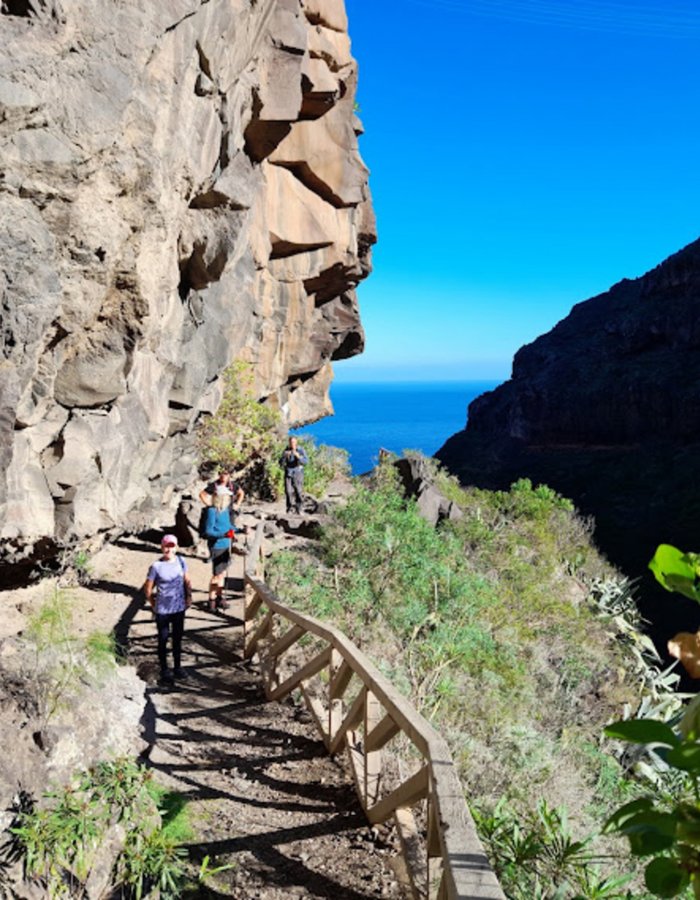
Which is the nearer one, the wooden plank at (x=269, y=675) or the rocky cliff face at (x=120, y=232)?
the wooden plank at (x=269, y=675)

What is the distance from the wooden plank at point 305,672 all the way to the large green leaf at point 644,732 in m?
4.82

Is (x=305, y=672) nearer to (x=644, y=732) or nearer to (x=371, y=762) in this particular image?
(x=371, y=762)

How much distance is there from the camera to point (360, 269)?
28.5 metres

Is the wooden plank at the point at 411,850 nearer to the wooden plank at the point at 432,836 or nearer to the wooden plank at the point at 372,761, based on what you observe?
the wooden plank at the point at 432,836

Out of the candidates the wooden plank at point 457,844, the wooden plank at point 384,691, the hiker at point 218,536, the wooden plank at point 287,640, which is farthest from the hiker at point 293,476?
the wooden plank at point 457,844

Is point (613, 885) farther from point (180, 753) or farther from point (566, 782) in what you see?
point (180, 753)

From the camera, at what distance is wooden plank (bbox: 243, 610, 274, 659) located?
7.91 m

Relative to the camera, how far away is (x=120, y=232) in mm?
9570

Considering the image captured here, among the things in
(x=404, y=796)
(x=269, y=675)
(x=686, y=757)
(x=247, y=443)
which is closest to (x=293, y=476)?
(x=247, y=443)

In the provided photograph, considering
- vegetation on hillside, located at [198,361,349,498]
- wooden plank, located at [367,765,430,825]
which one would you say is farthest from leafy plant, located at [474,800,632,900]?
vegetation on hillside, located at [198,361,349,498]

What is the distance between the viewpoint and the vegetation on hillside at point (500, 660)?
181 inches

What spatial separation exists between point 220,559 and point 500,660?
13.8 ft

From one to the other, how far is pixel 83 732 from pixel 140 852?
2.97 feet

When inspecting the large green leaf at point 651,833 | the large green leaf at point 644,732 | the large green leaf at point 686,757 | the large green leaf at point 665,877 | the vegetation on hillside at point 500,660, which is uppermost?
the large green leaf at point 644,732
